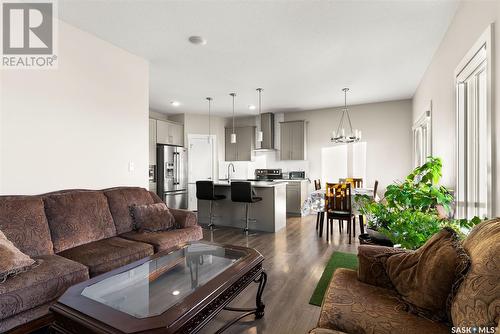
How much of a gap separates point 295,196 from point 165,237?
13.9 feet

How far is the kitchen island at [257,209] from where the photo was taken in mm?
4758

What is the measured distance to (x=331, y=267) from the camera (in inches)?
119

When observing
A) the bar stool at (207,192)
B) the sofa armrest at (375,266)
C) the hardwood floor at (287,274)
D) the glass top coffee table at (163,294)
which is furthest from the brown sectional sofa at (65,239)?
the sofa armrest at (375,266)

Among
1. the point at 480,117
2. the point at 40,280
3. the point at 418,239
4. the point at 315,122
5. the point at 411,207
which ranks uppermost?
the point at 315,122

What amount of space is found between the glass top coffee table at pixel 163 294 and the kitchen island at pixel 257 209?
2571mm

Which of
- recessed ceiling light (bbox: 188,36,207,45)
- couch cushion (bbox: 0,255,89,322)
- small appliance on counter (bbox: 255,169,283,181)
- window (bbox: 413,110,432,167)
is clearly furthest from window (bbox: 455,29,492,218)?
small appliance on counter (bbox: 255,169,283,181)

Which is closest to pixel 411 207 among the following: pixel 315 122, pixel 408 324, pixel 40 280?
pixel 408 324

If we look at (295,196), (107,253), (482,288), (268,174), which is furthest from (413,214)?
(268,174)

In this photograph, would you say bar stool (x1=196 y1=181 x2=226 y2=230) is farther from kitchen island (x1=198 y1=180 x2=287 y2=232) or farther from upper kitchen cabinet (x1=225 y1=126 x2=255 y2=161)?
upper kitchen cabinet (x1=225 y1=126 x2=255 y2=161)

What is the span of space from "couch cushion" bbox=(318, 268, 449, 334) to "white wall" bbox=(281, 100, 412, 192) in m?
5.16

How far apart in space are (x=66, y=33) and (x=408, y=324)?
3.80 m

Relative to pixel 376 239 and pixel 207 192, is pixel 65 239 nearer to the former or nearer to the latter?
pixel 207 192

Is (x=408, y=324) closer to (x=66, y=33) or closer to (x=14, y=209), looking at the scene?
(x=14, y=209)

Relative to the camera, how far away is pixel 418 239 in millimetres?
1897
